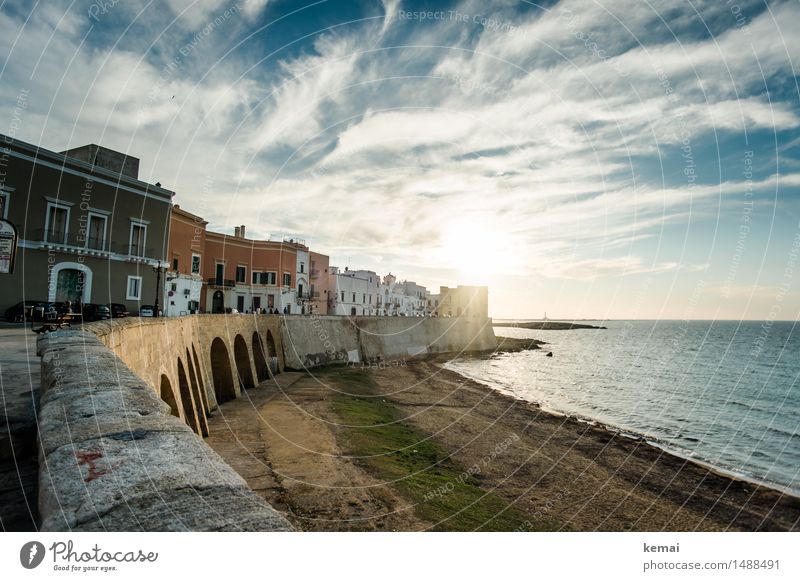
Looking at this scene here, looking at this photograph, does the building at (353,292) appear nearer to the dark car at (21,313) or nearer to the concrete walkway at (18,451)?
the dark car at (21,313)

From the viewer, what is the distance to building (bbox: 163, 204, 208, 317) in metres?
29.6

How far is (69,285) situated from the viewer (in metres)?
20.9

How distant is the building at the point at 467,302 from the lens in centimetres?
7150

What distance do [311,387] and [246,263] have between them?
18.0 meters

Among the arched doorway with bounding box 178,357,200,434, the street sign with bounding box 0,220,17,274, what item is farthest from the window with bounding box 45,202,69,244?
the street sign with bounding box 0,220,17,274

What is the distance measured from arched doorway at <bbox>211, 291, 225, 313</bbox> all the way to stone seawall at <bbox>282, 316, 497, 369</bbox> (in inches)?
337

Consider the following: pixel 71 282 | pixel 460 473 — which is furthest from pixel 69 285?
pixel 460 473

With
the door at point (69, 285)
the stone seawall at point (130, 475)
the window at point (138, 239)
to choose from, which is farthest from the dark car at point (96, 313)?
the stone seawall at point (130, 475)

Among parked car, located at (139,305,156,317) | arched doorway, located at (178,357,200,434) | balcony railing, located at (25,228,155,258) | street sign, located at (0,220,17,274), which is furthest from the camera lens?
parked car, located at (139,305,156,317)

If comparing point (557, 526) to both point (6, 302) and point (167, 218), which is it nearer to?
point (6, 302)

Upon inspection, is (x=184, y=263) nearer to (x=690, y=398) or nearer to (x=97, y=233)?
(x=97, y=233)

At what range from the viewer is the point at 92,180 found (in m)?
21.0

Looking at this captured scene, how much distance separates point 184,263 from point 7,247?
96.7 feet

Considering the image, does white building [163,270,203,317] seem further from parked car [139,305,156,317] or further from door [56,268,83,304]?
door [56,268,83,304]
